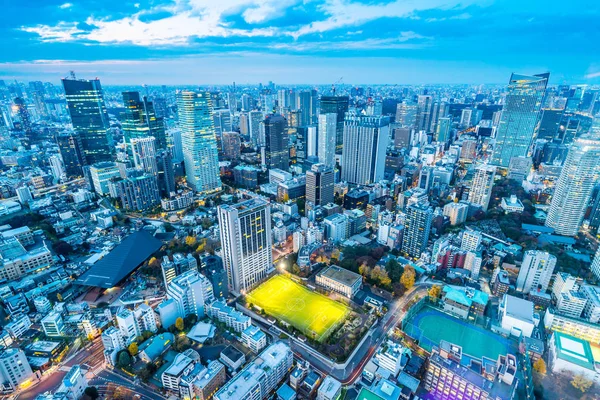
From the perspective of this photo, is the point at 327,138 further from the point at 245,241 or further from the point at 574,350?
the point at 574,350

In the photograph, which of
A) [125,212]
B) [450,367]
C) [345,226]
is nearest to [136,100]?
[125,212]

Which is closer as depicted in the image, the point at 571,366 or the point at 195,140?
the point at 571,366

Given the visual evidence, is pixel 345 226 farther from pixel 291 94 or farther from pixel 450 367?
pixel 291 94

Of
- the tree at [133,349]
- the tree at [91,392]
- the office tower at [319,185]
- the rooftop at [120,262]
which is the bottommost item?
the tree at [91,392]

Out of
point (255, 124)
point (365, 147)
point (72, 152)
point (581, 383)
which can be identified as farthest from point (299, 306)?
point (255, 124)

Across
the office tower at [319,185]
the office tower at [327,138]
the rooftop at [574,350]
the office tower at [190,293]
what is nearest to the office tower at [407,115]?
the office tower at [327,138]

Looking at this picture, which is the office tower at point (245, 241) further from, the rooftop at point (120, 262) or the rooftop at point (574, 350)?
the rooftop at point (574, 350)

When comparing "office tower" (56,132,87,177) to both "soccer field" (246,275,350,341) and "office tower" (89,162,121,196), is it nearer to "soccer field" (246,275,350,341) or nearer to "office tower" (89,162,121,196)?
"office tower" (89,162,121,196)
